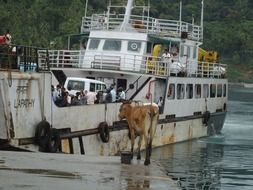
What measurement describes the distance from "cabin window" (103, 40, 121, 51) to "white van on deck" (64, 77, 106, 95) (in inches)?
160

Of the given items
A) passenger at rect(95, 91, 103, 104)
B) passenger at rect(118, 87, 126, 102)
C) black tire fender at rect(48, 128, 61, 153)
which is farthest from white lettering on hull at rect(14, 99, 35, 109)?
passenger at rect(118, 87, 126, 102)

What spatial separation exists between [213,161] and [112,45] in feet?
24.5

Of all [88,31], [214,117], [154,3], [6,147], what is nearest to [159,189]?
[6,147]

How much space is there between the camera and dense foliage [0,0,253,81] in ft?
311

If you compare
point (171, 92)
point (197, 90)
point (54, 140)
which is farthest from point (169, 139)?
point (54, 140)

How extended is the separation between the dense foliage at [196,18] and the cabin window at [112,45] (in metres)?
53.6

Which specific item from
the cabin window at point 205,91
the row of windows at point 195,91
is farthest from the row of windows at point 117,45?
the cabin window at point 205,91

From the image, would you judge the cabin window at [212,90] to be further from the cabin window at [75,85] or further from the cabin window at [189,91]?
the cabin window at [75,85]

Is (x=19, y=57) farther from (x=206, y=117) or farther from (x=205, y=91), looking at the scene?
(x=205, y=91)

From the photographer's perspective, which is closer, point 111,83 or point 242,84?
point 111,83

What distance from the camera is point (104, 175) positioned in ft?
47.0

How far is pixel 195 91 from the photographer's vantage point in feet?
116

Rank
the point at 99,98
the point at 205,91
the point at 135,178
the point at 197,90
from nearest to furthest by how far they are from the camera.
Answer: the point at 135,178
the point at 99,98
the point at 197,90
the point at 205,91

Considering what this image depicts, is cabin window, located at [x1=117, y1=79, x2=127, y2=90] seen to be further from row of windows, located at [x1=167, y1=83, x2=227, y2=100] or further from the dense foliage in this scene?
the dense foliage
